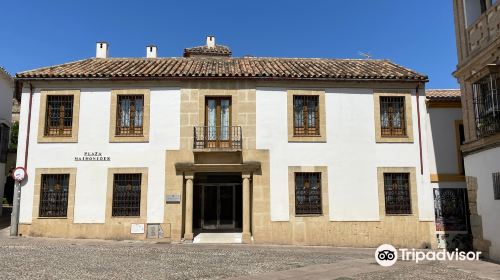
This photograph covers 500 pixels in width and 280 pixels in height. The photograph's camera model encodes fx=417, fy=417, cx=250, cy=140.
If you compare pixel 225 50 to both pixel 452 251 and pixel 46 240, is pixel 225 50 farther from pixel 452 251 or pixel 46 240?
pixel 452 251

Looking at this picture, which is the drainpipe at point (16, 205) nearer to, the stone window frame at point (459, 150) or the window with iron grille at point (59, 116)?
the window with iron grille at point (59, 116)

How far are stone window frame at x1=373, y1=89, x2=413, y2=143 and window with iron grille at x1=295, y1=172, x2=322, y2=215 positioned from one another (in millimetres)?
2943

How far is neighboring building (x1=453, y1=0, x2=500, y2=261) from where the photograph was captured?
40.1 ft

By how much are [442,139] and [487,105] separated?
380 cm

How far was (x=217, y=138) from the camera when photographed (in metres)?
16.3

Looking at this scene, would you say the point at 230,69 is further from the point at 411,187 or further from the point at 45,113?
the point at 411,187

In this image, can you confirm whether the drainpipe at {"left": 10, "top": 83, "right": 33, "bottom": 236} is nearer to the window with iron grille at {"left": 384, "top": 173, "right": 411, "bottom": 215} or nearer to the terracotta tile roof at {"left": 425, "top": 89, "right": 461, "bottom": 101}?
the window with iron grille at {"left": 384, "top": 173, "right": 411, "bottom": 215}

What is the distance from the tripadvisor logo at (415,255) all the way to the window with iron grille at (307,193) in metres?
2.82

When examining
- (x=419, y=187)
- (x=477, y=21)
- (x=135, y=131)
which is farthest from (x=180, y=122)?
(x=477, y=21)

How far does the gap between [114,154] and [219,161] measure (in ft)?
13.2

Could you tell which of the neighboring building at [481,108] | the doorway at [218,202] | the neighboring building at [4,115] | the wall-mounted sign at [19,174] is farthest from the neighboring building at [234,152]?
the neighboring building at [4,115]

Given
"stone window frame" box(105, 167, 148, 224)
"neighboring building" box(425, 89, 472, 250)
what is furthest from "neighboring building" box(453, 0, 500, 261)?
"stone window frame" box(105, 167, 148, 224)

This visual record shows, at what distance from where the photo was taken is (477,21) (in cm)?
1341

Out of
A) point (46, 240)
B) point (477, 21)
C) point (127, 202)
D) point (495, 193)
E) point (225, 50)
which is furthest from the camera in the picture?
point (225, 50)
